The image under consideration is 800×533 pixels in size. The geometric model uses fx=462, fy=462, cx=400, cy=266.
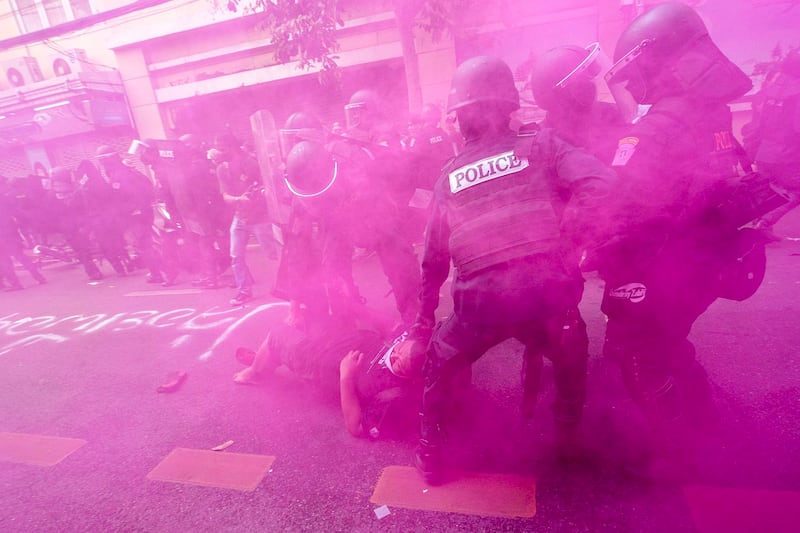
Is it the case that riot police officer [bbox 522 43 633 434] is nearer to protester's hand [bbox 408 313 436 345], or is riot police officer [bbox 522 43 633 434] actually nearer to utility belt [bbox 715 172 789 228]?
utility belt [bbox 715 172 789 228]

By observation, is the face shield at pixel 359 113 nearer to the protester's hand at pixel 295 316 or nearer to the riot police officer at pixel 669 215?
the protester's hand at pixel 295 316

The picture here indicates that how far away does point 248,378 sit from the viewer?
128 inches

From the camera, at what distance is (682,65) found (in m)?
1.79

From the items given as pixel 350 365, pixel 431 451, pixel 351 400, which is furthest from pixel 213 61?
pixel 431 451

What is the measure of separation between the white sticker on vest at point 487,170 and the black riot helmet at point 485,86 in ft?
0.85

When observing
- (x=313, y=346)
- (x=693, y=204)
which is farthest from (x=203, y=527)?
(x=693, y=204)

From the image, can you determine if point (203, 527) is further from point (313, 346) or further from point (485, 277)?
point (485, 277)

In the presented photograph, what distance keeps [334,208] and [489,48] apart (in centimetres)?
699

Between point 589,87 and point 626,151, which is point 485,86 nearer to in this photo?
point 626,151

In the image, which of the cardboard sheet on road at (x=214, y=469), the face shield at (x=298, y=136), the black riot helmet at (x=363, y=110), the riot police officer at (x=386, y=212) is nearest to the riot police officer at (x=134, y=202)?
the face shield at (x=298, y=136)

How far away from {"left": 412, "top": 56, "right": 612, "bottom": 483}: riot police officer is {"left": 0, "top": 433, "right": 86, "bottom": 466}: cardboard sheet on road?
2.41 meters

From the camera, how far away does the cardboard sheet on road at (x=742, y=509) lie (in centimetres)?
166

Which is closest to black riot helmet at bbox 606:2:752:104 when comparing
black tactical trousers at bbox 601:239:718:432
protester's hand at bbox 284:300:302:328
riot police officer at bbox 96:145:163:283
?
black tactical trousers at bbox 601:239:718:432

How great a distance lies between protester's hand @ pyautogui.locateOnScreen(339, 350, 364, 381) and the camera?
246cm
